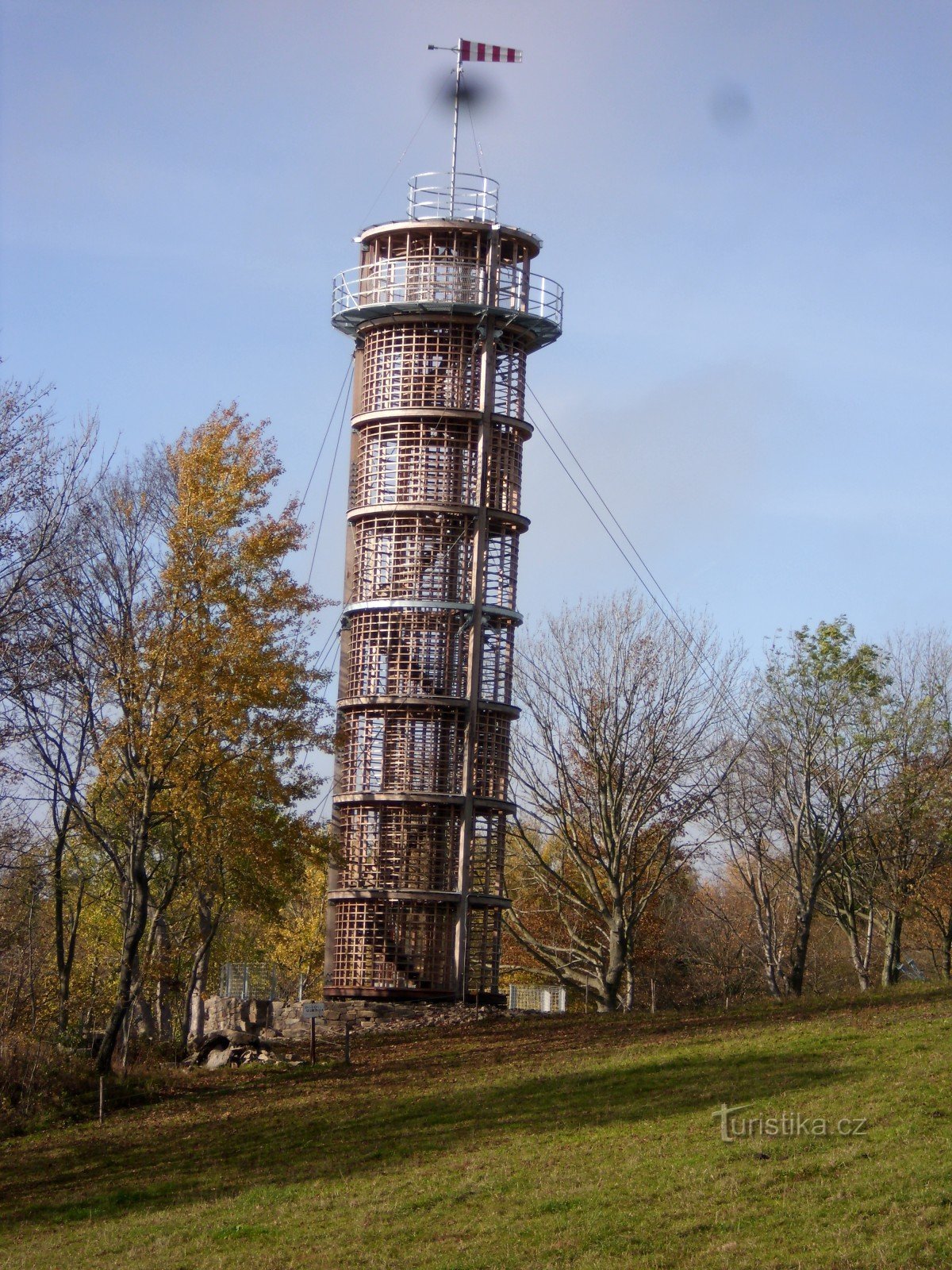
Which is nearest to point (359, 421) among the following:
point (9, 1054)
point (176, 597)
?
point (176, 597)

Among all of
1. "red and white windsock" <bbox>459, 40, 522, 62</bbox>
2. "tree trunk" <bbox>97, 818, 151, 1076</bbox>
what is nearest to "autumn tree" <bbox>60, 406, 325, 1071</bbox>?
"tree trunk" <bbox>97, 818, 151, 1076</bbox>

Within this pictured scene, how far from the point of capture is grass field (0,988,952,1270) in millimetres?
13289

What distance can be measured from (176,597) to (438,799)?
7.11 meters

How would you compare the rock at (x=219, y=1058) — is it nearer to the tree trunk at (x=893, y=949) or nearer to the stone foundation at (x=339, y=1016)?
the stone foundation at (x=339, y=1016)

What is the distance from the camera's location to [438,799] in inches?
1172

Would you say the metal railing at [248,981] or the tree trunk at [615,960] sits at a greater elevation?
the tree trunk at [615,960]

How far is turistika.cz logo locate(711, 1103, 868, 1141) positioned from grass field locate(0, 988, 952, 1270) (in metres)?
0.09

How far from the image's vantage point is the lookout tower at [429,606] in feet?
98.4

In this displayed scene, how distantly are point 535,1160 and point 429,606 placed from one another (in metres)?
15.3

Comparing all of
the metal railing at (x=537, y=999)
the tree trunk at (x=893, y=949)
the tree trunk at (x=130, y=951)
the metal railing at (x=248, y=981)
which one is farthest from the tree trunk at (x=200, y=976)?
the tree trunk at (x=893, y=949)

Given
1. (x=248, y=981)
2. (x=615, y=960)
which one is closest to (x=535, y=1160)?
(x=615, y=960)

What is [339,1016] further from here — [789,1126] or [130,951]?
[789,1126]

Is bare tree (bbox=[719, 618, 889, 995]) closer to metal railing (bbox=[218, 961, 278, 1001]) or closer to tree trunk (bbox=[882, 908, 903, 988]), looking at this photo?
tree trunk (bbox=[882, 908, 903, 988])

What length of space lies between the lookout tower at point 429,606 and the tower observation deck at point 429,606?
36mm
